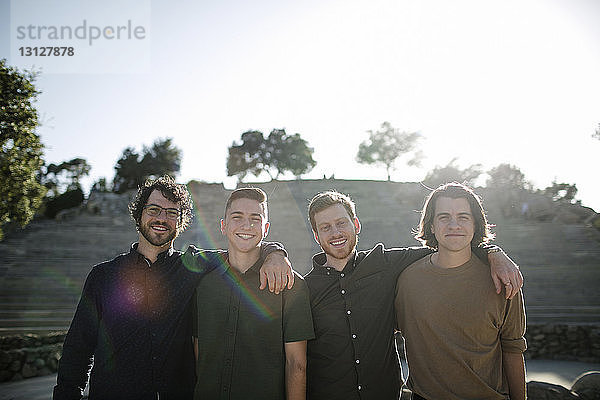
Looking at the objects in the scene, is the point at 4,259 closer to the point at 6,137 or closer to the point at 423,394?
the point at 6,137

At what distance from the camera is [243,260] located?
2.82 metres

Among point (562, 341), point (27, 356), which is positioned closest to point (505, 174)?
point (562, 341)

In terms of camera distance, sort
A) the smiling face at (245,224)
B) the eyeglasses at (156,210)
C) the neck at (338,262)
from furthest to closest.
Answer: the neck at (338,262)
the eyeglasses at (156,210)
the smiling face at (245,224)

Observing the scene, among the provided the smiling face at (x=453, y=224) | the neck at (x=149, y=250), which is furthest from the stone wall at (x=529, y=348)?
the smiling face at (x=453, y=224)

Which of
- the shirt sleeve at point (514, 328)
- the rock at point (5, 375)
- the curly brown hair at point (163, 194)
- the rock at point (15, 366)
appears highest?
the curly brown hair at point (163, 194)

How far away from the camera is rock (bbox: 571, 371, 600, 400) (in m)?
5.11

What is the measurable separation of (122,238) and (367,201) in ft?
45.0

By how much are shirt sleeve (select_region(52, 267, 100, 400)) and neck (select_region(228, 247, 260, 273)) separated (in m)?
0.88

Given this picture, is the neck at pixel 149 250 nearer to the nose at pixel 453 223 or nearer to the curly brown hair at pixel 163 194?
the curly brown hair at pixel 163 194

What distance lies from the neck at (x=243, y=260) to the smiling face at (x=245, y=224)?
0.12ft

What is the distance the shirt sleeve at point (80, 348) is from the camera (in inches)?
97.7

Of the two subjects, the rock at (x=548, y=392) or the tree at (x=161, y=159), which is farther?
the tree at (x=161, y=159)

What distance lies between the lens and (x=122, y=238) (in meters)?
19.0


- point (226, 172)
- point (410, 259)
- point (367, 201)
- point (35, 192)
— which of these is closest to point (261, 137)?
point (226, 172)
